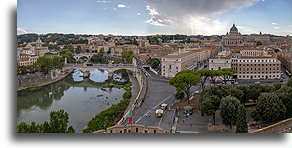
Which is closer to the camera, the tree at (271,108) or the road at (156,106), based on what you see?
the tree at (271,108)

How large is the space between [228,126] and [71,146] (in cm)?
239

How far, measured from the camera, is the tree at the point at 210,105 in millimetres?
4652

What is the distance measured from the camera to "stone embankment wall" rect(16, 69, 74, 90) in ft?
29.2

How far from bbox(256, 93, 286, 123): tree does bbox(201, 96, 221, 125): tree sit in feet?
2.28

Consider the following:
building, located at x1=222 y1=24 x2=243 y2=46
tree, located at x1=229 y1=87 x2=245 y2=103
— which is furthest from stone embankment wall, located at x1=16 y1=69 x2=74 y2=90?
building, located at x1=222 y1=24 x2=243 y2=46

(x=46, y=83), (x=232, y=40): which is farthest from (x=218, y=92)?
(x=232, y=40)

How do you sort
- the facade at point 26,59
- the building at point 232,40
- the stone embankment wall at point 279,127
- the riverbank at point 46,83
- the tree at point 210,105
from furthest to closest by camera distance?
the building at point 232,40
the facade at point 26,59
the riverbank at point 46,83
the tree at point 210,105
the stone embankment wall at point 279,127

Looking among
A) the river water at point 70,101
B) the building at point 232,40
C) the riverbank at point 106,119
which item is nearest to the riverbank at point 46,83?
the river water at point 70,101

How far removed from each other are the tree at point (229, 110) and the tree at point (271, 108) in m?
0.39

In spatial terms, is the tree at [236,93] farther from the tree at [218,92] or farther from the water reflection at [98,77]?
the water reflection at [98,77]

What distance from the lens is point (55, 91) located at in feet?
31.9

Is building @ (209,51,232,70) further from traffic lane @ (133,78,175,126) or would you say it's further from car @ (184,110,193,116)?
car @ (184,110,193,116)

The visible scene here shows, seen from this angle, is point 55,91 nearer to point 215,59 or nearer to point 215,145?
point 215,59

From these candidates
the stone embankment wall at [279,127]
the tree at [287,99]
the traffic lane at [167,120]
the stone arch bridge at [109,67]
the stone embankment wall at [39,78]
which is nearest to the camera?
the stone embankment wall at [279,127]
